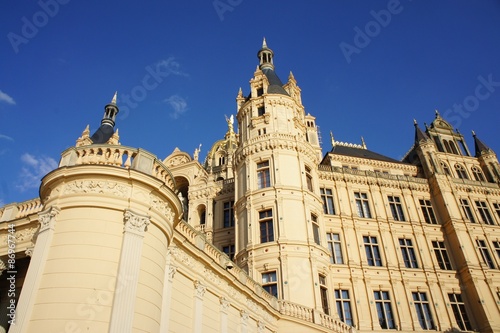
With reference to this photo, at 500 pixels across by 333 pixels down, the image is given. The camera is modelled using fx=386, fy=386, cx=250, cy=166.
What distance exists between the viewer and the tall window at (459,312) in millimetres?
Answer: 29938

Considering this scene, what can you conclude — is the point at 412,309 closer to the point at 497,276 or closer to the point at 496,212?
the point at 497,276

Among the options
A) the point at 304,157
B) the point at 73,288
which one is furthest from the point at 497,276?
the point at 73,288

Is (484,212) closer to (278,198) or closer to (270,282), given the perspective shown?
(278,198)

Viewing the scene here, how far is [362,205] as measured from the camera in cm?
3456

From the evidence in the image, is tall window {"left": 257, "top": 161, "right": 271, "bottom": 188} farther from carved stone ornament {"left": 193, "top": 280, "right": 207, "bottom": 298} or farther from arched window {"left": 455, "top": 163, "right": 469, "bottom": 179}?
arched window {"left": 455, "top": 163, "right": 469, "bottom": 179}

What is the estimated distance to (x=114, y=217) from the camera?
1219 cm

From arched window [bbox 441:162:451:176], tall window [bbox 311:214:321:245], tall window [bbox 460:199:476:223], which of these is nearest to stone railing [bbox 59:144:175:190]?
tall window [bbox 311:214:321:245]

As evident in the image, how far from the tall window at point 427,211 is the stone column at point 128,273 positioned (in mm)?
30443

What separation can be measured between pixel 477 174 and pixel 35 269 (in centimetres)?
4300

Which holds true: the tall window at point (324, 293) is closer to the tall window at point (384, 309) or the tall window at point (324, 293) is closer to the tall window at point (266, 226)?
the tall window at point (266, 226)

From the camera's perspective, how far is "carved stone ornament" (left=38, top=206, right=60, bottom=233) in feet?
39.2

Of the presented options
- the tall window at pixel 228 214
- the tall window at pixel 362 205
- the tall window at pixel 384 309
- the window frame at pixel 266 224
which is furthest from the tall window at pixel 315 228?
the tall window at pixel 362 205

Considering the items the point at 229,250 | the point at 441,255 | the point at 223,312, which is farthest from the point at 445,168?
the point at 223,312

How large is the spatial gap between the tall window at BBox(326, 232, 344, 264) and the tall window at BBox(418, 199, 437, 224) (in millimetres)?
9715
